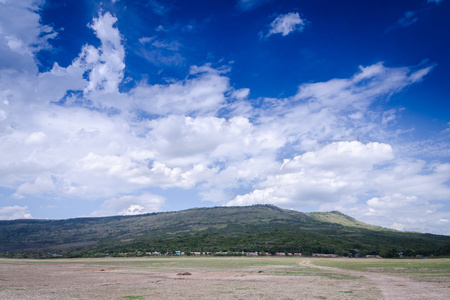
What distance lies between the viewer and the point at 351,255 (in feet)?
391

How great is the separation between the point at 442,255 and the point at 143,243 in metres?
145

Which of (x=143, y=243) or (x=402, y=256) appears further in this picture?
(x=143, y=243)

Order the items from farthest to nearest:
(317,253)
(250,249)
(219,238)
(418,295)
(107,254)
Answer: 1. (219,238)
2. (107,254)
3. (250,249)
4. (317,253)
5. (418,295)

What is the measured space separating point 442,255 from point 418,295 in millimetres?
116543

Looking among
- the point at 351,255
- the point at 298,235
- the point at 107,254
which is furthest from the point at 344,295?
the point at 298,235

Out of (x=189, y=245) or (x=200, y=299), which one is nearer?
(x=200, y=299)

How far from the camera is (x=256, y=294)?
26.0m

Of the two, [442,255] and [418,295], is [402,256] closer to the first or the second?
[442,255]

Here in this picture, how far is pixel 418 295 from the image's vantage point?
25078 millimetres

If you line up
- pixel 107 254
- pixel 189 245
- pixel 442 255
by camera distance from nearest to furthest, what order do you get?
pixel 442 255 → pixel 107 254 → pixel 189 245

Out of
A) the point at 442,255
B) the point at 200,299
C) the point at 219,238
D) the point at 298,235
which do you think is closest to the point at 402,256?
the point at 442,255

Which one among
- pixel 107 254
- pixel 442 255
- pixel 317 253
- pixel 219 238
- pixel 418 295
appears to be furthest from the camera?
pixel 219 238

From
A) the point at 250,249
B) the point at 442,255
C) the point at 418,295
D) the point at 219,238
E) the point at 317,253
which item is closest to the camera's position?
the point at 418,295

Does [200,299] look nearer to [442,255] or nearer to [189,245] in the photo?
[442,255]
